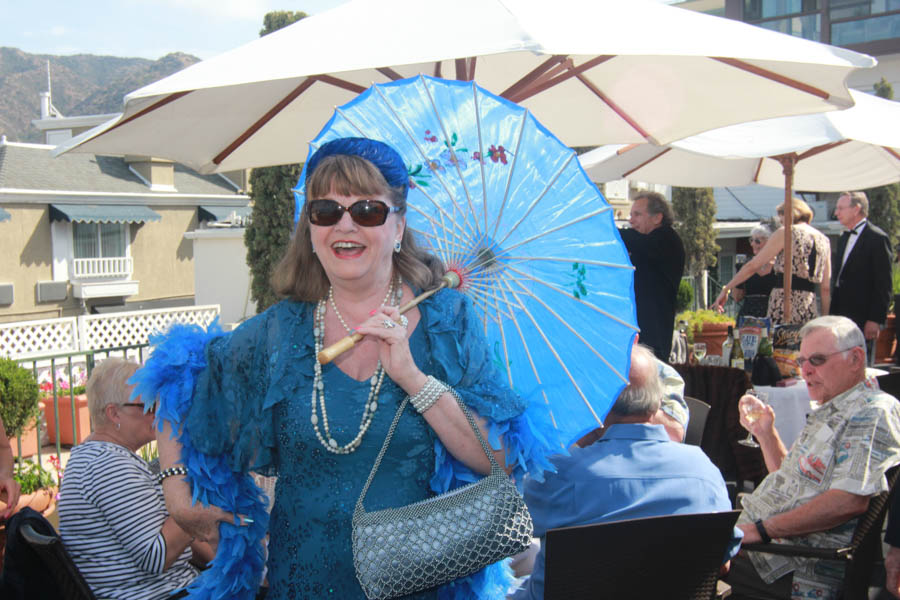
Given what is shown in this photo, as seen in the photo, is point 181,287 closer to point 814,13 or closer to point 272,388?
point 814,13

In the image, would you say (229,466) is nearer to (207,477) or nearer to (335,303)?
(207,477)

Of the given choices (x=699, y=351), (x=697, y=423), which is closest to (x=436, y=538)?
(x=697, y=423)

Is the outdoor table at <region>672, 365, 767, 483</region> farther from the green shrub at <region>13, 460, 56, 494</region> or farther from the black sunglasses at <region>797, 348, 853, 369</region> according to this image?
the green shrub at <region>13, 460, 56, 494</region>

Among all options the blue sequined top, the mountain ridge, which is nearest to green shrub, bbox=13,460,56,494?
the blue sequined top

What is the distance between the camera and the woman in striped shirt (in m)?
2.29

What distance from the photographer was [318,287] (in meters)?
1.77

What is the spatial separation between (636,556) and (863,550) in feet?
3.44

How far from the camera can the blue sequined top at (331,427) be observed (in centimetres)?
163

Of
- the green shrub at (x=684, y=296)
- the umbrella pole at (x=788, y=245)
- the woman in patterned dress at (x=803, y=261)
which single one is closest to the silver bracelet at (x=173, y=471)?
the umbrella pole at (x=788, y=245)

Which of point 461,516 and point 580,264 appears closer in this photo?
point 461,516

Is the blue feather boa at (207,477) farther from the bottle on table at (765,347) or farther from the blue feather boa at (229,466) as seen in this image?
the bottle on table at (765,347)

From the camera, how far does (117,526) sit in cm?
230

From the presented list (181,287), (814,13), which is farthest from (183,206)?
(814,13)

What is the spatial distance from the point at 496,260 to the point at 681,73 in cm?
191
